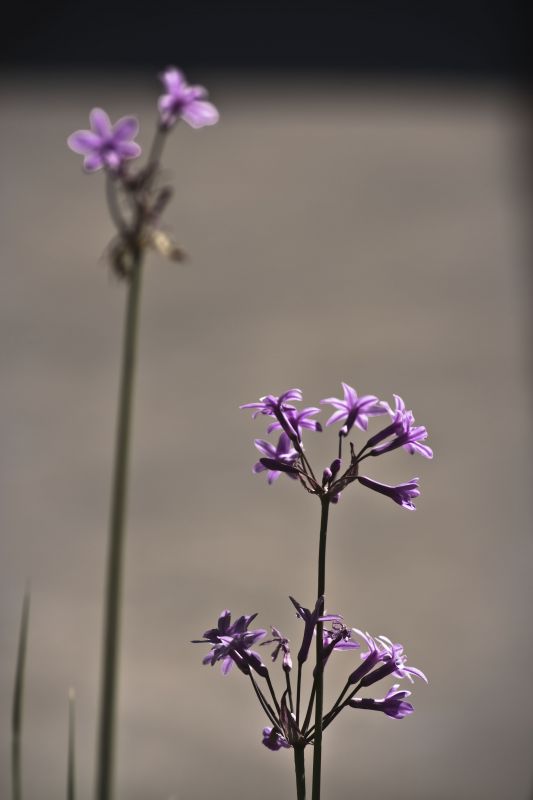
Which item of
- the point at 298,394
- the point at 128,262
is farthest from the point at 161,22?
the point at 298,394

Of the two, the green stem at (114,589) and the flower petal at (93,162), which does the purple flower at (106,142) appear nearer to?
the flower petal at (93,162)

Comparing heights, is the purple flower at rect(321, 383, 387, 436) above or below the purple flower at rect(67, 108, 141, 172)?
below

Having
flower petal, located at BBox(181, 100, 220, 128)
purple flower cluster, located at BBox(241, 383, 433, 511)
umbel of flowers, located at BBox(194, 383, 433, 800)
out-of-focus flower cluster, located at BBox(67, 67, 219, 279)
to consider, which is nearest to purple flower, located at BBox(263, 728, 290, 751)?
umbel of flowers, located at BBox(194, 383, 433, 800)

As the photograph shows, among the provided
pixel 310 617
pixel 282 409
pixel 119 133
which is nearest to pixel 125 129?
pixel 119 133

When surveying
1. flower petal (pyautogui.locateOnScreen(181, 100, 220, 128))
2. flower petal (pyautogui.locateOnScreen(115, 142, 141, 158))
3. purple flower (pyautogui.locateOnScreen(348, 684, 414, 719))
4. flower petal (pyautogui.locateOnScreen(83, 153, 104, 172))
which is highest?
flower petal (pyautogui.locateOnScreen(181, 100, 220, 128))

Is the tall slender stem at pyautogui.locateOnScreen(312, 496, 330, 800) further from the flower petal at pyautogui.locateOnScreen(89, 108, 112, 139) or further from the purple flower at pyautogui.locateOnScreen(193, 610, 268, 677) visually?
the flower petal at pyautogui.locateOnScreen(89, 108, 112, 139)

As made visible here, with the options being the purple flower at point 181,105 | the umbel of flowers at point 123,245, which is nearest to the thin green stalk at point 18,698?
the umbel of flowers at point 123,245
